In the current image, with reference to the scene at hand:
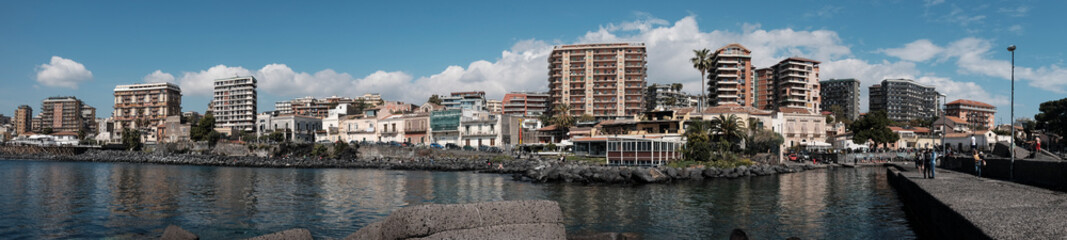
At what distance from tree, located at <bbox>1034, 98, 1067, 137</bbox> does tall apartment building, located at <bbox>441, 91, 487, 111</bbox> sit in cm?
11006

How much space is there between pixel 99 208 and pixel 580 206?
843 inches

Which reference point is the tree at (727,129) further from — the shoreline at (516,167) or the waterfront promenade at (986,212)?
the waterfront promenade at (986,212)

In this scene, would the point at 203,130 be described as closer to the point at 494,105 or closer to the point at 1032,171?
the point at 494,105

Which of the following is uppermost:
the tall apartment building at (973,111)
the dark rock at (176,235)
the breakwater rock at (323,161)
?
the tall apartment building at (973,111)

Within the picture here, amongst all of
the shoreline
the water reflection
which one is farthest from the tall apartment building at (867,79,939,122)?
the water reflection

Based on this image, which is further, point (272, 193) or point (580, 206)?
point (272, 193)

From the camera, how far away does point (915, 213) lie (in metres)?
23.3

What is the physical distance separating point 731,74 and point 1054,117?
4854 cm

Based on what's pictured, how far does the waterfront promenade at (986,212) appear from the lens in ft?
36.3

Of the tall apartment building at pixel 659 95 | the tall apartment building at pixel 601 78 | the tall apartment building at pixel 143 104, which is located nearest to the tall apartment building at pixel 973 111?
the tall apartment building at pixel 659 95

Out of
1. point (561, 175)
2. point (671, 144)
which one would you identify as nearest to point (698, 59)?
point (671, 144)

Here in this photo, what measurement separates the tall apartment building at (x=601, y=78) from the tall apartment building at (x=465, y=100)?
3498cm

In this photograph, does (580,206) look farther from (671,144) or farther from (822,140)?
(822,140)

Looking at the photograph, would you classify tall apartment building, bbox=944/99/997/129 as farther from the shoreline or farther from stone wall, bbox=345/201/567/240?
stone wall, bbox=345/201/567/240
